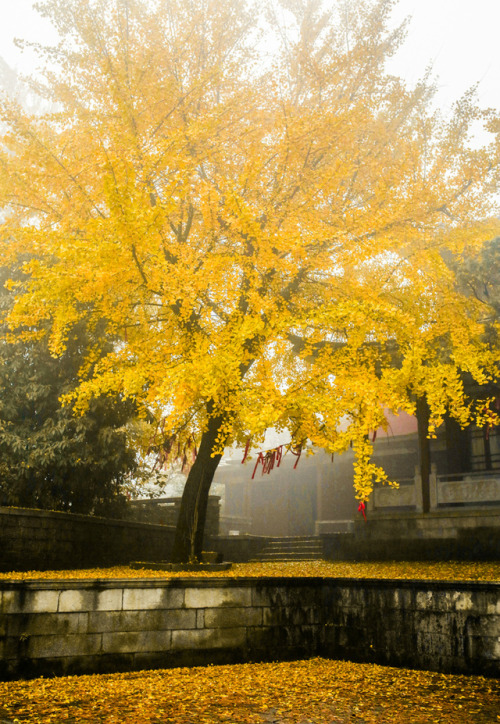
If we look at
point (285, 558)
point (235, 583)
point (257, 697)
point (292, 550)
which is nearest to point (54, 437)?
point (235, 583)

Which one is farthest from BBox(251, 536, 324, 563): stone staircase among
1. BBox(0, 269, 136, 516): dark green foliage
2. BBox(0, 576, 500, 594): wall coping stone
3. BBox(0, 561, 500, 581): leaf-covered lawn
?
BBox(0, 576, 500, 594): wall coping stone

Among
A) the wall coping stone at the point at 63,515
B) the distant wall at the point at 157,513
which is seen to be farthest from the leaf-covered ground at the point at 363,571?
the distant wall at the point at 157,513

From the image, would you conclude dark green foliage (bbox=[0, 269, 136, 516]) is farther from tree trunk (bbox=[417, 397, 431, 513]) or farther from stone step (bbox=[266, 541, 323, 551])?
tree trunk (bbox=[417, 397, 431, 513])

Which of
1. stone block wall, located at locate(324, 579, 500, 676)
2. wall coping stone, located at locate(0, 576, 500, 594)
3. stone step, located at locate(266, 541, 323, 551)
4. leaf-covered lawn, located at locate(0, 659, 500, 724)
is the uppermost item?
wall coping stone, located at locate(0, 576, 500, 594)

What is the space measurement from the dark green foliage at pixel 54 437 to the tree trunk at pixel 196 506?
2.39 m

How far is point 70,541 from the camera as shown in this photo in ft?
37.9

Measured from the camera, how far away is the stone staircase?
15.1 metres

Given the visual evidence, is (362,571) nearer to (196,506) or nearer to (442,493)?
(196,506)

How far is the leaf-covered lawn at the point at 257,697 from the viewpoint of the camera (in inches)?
234

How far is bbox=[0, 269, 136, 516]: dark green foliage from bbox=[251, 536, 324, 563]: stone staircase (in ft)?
14.3

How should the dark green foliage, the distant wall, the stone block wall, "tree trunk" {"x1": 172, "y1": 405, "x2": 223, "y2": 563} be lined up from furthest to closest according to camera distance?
1. the distant wall
2. the dark green foliage
3. "tree trunk" {"x1": 172, "y1": 405, "x2": 223, "y2": 563}
4. the stone block wall

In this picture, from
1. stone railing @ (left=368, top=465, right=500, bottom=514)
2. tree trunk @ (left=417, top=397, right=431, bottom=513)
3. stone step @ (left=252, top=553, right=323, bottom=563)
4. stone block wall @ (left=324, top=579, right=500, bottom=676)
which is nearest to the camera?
stone block wall @ (left=324, top=579, right=500, bottom=676)

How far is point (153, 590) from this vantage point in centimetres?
827

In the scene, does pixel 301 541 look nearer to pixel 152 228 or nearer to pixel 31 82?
pixel 152 228
